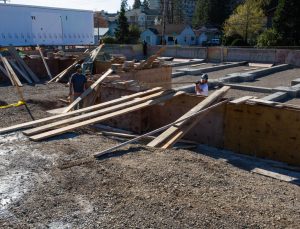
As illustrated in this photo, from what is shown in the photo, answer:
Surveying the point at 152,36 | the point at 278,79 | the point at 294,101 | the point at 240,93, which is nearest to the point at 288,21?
the point at 278,79

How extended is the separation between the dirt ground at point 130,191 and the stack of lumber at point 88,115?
60 centimetres

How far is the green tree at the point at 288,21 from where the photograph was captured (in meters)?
33.1

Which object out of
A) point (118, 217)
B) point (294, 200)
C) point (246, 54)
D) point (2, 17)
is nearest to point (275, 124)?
point (294, 200)

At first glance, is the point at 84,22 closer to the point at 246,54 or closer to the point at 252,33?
the point at 246,54

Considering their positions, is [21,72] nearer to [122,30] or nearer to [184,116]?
[184,116]

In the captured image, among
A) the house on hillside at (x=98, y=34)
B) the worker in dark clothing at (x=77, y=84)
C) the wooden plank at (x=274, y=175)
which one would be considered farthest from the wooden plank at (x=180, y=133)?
the house on hillside at (x=98, y=34)

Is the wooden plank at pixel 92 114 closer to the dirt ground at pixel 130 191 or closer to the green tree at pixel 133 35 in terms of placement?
the dirt ground at pixel 130 191

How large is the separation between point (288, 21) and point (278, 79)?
18.8 meters

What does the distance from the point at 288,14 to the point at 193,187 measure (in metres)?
33.6

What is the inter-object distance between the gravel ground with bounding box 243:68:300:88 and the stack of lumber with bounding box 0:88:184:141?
903 cm

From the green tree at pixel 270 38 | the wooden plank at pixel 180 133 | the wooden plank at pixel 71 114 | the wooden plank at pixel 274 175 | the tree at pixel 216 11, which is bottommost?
the wooden plank at pixel 274 175

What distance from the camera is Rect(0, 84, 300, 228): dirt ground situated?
12.8 ft

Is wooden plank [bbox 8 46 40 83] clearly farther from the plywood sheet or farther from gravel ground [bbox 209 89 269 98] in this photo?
the plywood sheet

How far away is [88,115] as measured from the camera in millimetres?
7672
